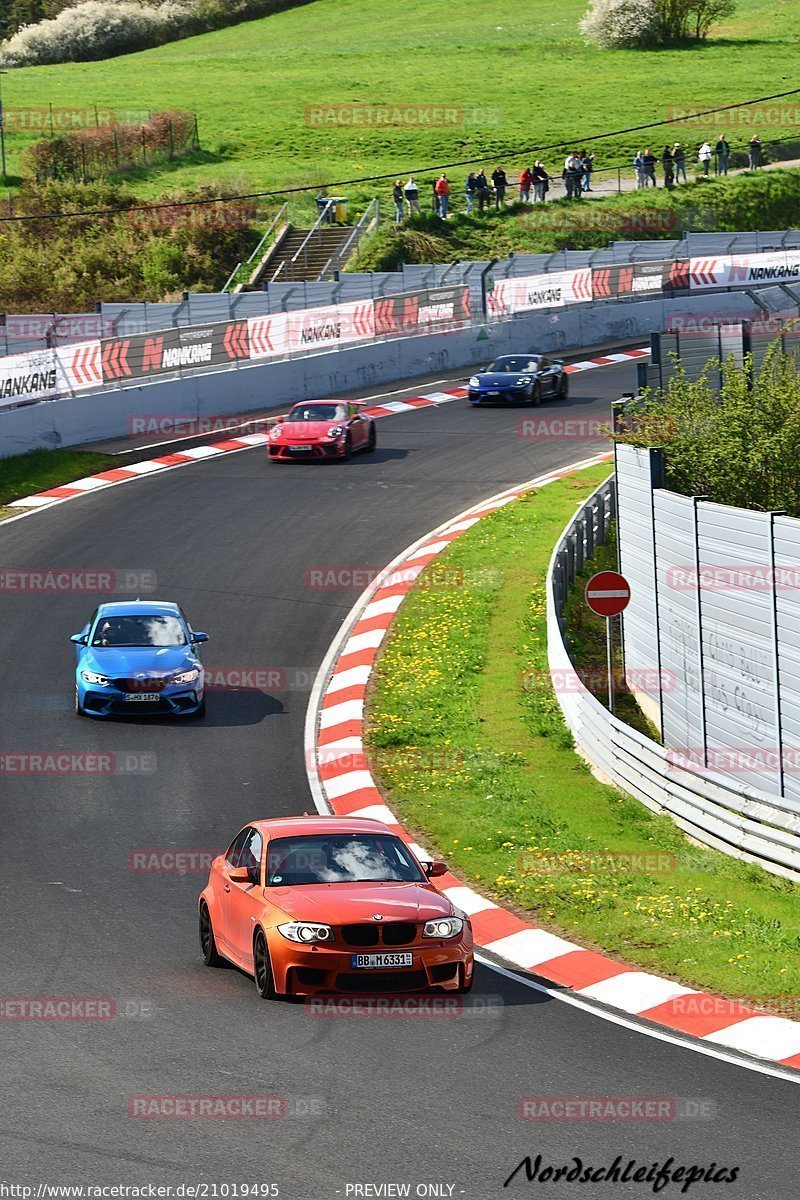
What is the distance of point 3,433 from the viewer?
110 feet

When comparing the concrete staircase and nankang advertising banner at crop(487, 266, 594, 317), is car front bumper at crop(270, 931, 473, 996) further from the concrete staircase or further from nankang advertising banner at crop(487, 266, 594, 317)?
the concrete staircase

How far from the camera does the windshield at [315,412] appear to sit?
1403 inches

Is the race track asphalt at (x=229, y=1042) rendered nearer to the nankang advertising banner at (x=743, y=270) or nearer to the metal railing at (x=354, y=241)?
the nankang advertising banner at (x=743, y=270)

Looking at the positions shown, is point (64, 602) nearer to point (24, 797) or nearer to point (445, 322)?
point (24, 797)

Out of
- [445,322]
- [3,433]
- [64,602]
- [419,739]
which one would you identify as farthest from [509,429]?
[419,739]

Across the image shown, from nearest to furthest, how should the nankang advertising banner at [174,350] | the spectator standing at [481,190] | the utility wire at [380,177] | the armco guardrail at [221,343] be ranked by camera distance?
the armco guardrail at [221,343] → the nankang advertising banner at [174,350] → the spectator standing at [481,190] → the utility wire at [380,177]

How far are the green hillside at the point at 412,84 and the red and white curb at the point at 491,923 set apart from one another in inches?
2043

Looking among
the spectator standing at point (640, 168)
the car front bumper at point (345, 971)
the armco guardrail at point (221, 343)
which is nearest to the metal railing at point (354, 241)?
the spectator standing at point (640, 168)

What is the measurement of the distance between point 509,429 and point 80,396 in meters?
9.95

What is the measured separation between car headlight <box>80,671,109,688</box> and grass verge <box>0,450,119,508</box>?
11764 millimetres

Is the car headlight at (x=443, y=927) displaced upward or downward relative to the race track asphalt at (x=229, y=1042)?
upward

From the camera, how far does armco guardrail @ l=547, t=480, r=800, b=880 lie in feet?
52.3

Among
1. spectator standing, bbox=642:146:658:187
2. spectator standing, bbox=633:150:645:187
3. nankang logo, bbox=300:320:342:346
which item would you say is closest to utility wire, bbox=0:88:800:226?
spectator standing, bbox=633:150:645:187

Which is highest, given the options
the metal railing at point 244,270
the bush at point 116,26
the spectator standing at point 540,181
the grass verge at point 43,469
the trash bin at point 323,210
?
the bush at point 116,26
